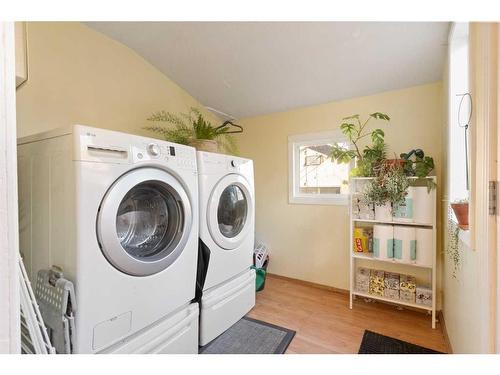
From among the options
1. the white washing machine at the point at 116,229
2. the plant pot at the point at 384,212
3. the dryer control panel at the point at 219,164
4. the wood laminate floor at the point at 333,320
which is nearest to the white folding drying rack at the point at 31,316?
the white washing machine at the point at 116,229

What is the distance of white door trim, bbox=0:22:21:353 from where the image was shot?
0.40 metres

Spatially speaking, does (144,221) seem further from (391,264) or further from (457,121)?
(391,264)

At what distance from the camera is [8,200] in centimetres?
41

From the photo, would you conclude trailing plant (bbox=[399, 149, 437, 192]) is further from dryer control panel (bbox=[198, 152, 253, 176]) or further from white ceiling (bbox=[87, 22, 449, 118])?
dryer control panel (bbox=[198, 152, 253, 176])

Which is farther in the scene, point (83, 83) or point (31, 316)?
point (83, 83)

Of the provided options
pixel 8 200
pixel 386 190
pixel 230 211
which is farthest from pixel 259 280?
pixel 8 200

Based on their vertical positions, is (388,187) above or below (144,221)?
above

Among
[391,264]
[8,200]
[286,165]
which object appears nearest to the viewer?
[8,200]

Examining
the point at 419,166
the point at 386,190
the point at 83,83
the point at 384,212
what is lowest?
the point at 384,212

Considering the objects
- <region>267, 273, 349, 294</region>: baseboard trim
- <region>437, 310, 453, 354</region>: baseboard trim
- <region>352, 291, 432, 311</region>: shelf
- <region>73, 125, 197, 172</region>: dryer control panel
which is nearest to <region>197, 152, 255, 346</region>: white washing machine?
<region>73, 125, 197, 172</region>: dryer control panel

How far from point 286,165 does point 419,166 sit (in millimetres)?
1104

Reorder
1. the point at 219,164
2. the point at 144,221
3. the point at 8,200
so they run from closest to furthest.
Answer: the point at 8,200 < the point at 144,221 < the point at 219,164
